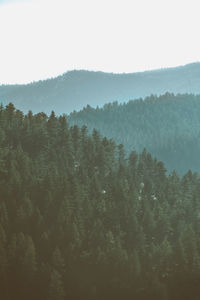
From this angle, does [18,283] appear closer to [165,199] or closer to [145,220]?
[145,220]

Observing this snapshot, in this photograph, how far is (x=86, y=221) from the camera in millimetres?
105938

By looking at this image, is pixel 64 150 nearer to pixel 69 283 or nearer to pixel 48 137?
pixel 48 137

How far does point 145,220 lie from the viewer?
113 metres

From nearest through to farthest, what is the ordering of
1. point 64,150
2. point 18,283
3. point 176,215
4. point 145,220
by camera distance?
point 18,283 < point 145,220 < point 176,215 < point 64,150

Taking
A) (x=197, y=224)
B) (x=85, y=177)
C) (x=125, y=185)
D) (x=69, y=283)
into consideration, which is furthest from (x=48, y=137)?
(x=69, y=283)

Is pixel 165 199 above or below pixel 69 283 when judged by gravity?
above

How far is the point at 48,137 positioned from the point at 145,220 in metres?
34.3

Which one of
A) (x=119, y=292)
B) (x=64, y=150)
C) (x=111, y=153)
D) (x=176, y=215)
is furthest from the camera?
(x=111, y=153)

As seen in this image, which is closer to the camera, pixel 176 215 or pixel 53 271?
pixel 53 271

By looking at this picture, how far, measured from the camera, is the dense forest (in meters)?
83.6

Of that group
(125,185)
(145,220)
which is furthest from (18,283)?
(125,185)

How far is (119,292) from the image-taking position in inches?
3428

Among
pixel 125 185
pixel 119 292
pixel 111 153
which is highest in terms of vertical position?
pixel 111 153

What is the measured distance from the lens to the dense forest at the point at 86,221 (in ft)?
274
